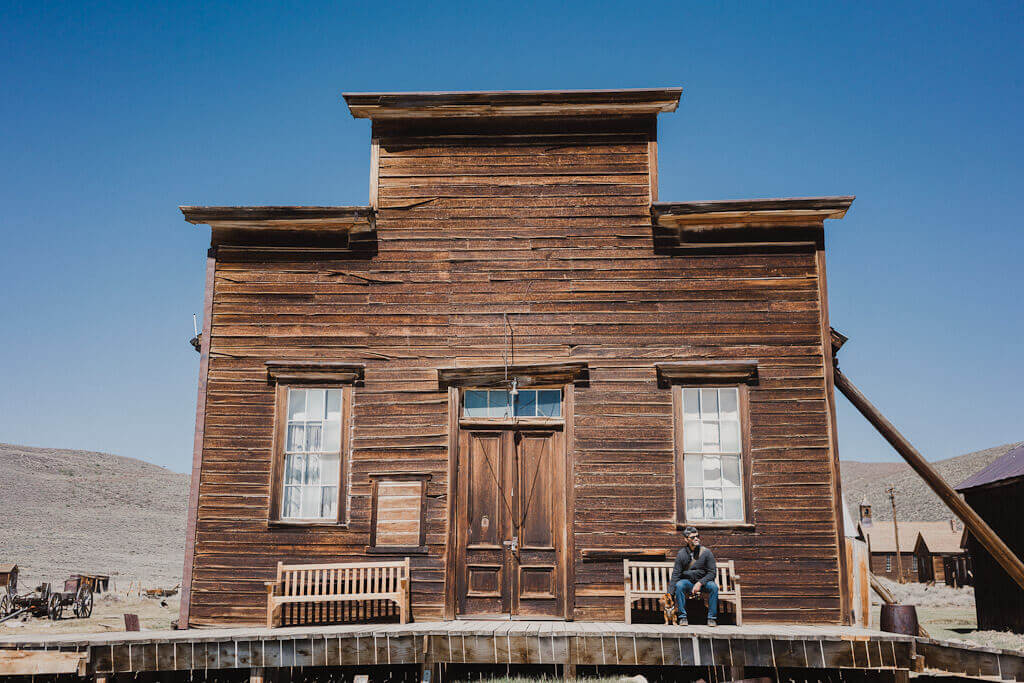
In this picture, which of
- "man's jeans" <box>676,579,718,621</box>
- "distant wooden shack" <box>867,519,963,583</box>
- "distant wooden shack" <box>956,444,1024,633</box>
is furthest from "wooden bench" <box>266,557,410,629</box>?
"distant wooden shack" <box>867,519,963,583</box>

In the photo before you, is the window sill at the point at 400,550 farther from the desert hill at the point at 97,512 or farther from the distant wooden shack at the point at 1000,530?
the desert hill at the point at 97,512

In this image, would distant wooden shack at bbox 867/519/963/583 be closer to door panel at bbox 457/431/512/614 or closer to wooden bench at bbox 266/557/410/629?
door panel at bbox 457/431/512/614

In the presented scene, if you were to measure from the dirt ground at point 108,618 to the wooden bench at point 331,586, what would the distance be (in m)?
5.93

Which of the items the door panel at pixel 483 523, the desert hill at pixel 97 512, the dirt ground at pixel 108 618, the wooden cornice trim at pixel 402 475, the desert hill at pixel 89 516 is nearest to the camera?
the door panel at pixel 483 523

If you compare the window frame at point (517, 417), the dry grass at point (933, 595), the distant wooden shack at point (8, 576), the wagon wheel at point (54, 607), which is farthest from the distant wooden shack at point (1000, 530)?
the distant wooden shack at point (8, 576)

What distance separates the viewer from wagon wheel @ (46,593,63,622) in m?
21.2

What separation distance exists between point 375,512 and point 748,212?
6.30 metres

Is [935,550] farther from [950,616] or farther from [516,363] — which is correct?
[516,363]

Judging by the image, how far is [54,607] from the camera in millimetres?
21312

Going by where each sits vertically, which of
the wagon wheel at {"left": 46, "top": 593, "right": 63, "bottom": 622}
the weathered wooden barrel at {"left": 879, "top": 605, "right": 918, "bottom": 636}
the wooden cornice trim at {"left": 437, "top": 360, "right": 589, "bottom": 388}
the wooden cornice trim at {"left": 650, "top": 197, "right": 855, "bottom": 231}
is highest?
the wooden cornice trim at {"left": 650, "top": 197, "right": 855, "bottom": 231}

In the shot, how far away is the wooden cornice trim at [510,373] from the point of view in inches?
469

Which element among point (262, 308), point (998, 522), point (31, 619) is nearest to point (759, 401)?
point (262, 308)

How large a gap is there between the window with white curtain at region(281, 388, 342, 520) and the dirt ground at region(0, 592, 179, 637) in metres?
5.94

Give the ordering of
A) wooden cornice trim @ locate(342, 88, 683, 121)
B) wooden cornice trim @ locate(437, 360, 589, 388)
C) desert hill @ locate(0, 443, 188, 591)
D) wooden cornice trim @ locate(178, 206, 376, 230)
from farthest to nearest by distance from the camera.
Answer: desert hill @ locate(0, 443, 188, 591) < wooden cornice trim @ locate(342, 88, 683, 121) < wooden cornice trim @ locate(178, 206, 376, 230) < wooden cornice trim @ locate(437, 360, 589, 388)
